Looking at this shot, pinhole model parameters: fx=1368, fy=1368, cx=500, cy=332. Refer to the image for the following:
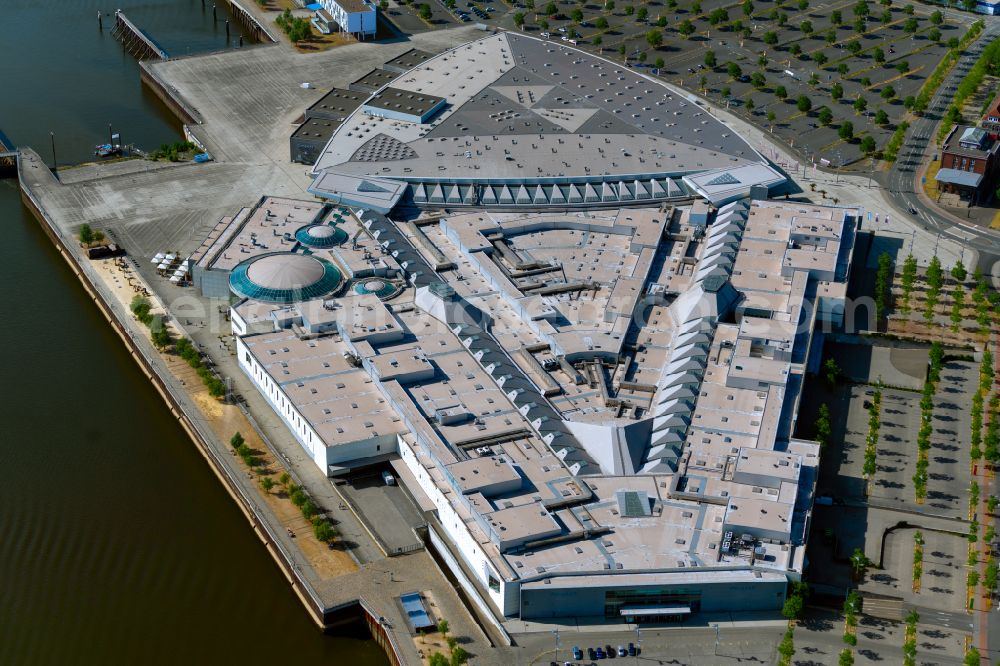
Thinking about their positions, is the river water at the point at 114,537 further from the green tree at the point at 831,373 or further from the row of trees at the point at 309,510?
the green tree at the point at 831,373

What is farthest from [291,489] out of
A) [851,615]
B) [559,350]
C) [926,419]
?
[926,419]

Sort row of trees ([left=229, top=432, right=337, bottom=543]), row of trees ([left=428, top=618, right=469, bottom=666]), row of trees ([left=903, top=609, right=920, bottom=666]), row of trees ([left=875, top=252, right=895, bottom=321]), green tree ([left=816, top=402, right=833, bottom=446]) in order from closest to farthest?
row of trees ([left=428, top=618, right=469, bottom=666]), row of trees ([left=903, top=609, right=920, bottom=666]), row of trees ([left=229, top=432, right=337, bottom=543]), green tree ([left=816, top=402, right=833, bottom=446]), row of trees ([left=875, top=252, right=895, bottom=321])

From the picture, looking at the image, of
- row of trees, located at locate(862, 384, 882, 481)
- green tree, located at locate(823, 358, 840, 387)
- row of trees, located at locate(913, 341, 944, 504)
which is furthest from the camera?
green tree, located at locate(823, 358, 840, 387)

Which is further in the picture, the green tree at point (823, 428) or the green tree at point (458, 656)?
the green tree at point (823, 428)

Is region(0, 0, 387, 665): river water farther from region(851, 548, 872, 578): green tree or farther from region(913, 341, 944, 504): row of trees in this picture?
region(913, 341, 944, 504): row of trees

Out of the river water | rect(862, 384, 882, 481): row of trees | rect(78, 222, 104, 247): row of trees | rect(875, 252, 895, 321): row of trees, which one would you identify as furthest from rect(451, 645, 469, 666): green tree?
rect(78, 222, 104, 247): row of trees

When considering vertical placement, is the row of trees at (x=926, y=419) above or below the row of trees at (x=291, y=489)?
above

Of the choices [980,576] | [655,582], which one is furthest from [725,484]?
[980,576]

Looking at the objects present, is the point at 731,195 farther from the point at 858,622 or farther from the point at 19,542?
the point at 19,542

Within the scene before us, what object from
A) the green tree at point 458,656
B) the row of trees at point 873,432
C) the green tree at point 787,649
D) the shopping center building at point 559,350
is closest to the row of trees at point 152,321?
the shopping center building at point 559,350
